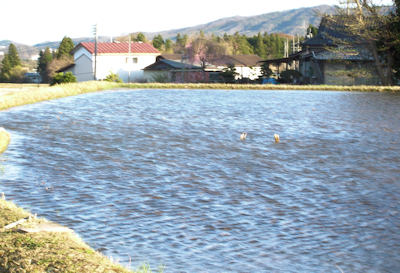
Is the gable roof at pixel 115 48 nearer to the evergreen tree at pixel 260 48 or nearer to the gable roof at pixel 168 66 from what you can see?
the gable roof at pixel 168 66

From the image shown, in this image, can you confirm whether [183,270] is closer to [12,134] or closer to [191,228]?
[191,228]

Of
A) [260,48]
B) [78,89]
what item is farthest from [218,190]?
[260,48]

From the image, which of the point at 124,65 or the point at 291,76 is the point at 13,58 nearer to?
the point at 124,65

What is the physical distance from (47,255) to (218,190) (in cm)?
504

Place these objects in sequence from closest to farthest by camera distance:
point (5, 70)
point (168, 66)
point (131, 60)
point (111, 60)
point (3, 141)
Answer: point (3, 141)
point (168, 66)
point (111, 60)
point (131, 60)
point (5, 70)

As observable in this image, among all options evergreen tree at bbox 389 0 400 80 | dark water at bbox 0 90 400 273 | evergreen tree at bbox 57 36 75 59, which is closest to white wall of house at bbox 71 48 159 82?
evergreen tree at bbox 57 36 75 59

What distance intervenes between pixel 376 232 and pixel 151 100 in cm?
2522

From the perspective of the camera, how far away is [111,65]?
72.1 metres

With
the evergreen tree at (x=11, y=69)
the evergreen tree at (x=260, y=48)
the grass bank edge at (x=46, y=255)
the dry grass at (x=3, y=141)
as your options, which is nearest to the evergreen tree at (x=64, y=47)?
the evergreen tree at (x=11, y=69)

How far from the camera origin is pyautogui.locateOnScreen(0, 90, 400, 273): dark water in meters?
6.73

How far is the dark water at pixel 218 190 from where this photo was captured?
6734 millimetres

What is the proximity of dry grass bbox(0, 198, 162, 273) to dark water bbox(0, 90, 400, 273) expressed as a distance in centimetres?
88

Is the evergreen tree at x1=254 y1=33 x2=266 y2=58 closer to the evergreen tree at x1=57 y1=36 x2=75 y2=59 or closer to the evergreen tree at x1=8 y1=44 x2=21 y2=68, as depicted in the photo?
the evergreen tree at x1=57 y1=36 x2=75 y2=59

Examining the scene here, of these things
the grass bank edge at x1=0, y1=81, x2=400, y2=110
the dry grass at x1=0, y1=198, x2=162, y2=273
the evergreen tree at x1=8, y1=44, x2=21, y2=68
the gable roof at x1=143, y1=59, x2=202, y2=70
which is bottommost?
the dry grass at x1=0, y1=198, x2=162, y2=273
